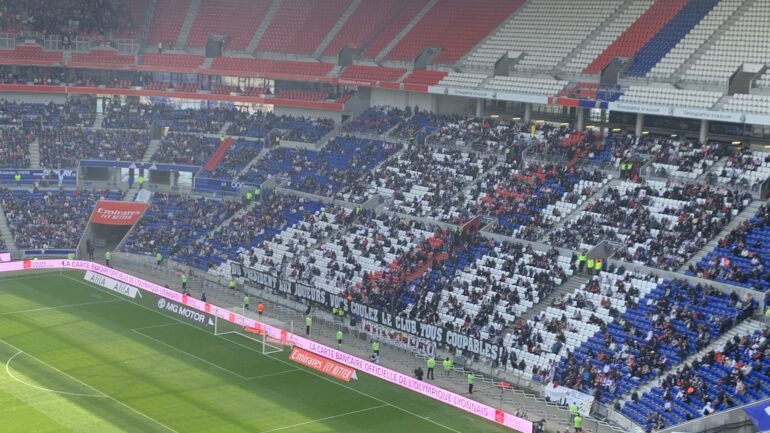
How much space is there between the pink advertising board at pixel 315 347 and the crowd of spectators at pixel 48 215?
3.52m

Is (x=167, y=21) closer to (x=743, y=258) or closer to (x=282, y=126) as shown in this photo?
(x=282, y=126)

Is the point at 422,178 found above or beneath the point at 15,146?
beneath

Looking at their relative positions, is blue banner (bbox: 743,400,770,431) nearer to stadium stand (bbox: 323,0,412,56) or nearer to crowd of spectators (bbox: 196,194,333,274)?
crowd of spectators (bbox: 196,194,333,274)

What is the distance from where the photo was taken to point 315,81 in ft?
261

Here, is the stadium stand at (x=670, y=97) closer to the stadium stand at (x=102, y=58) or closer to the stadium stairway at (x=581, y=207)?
the stadium stairway at (x=581, y=207)

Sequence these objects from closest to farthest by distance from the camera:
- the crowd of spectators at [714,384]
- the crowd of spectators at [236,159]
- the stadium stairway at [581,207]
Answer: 1. the crowd of spectators at [714,384]
2. the stadium stairway at [581,207]
3. the crowd of spectators at [236,159]

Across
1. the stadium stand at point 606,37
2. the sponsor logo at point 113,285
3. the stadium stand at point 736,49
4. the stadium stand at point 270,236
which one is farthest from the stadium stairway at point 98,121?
the stadium stand at point 736,49

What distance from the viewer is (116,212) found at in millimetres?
74062

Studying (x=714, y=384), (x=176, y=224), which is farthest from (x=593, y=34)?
(x=714, y=384)

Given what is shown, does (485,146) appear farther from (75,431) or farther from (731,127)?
(75,431)

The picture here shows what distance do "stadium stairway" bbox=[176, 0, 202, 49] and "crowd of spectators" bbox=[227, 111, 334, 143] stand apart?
29.1 feet

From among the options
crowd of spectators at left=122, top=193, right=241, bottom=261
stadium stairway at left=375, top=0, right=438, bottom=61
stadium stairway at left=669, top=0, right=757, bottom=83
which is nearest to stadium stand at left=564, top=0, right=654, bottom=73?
stadium stairway at left=669, top=0, right=757, bottom=83

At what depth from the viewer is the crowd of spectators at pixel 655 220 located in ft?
165

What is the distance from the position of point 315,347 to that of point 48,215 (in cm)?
3017
